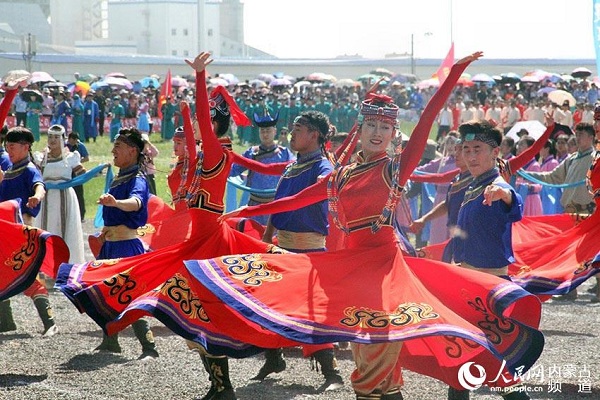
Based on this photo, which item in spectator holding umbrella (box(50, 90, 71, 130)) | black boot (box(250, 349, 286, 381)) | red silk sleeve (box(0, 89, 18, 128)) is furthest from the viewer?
spectator holding umbrella (box(50, 90, 71, 130))

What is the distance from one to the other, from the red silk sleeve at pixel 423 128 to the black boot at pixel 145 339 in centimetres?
326

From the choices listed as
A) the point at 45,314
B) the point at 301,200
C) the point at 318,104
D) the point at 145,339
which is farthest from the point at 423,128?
the point at 318,104

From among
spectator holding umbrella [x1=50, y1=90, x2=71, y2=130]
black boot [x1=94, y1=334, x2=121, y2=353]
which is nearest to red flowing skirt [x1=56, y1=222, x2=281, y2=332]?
black boot [x1=94, y1=334, x2=121, y2=353]

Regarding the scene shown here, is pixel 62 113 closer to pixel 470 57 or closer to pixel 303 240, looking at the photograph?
pixel 303 240

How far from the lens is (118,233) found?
8062 mm

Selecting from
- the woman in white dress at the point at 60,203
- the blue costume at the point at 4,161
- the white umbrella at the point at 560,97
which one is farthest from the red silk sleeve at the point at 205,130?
the white umbrella at the point at 560,97

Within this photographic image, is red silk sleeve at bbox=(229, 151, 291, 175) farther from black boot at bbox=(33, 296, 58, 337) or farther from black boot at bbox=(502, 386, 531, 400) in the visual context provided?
black boot at bbox=(502, 386, 531, 400)

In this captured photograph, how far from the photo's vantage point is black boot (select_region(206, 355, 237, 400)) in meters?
6.36

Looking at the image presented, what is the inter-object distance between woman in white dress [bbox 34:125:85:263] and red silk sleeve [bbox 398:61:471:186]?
704 cm

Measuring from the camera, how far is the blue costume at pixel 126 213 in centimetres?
797

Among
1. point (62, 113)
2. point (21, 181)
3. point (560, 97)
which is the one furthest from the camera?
point (560, 97)

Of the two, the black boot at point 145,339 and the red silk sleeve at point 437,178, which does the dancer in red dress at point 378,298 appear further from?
the red silk sleeve at point 437,178

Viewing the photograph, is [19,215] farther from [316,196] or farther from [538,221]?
[538,221]

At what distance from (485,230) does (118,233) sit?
9.36ft
